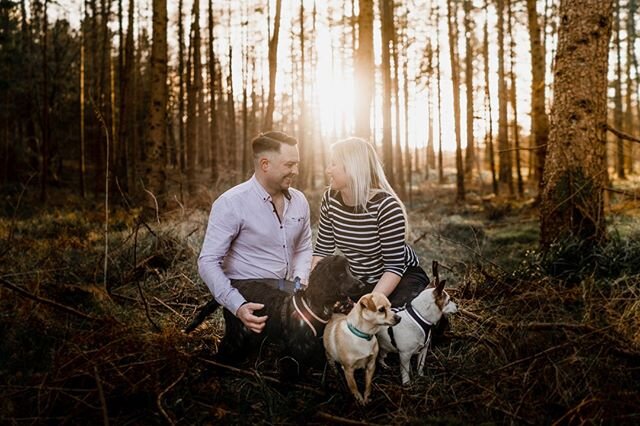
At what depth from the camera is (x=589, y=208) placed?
5621 mm

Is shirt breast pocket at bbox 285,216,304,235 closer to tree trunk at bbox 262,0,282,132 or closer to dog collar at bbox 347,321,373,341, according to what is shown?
dog collar at bbox 347,321,373,341

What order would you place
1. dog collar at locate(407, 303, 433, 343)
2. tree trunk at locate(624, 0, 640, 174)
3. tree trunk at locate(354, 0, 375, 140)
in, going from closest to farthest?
dog collar at locate(407, 303, 433, 343) < tree trunk at locate(354, 0, 375, 140) < tree trunk at locate(624, 0, 640, 174)

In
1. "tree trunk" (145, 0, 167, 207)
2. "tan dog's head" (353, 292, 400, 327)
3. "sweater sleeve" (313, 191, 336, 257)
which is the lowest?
"tan dog's head" (353, 292, 400, 327)

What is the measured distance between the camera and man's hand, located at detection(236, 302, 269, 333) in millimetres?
3316

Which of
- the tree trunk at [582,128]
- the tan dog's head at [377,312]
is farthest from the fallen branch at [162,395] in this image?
the tree trunk at [582,128]

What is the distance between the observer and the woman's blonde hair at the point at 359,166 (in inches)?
150

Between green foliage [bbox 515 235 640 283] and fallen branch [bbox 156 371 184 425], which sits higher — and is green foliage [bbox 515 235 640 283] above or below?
above

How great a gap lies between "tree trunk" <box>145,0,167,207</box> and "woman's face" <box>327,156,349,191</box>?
8.06 meters

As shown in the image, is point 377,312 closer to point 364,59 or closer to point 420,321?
A: point 420,321

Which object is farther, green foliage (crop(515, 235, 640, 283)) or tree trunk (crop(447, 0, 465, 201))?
tree trunk (crop(447, 0, 465, 201))

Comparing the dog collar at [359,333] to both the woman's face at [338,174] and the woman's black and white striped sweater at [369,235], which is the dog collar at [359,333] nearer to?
the woman's black and white striped sweater at [369,235]

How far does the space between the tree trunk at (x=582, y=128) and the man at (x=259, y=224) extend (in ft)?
11.8

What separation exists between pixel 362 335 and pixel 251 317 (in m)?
0.81

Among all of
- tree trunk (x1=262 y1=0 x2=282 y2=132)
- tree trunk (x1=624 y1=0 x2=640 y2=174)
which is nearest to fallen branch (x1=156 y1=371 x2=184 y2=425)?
tree trunk (x1=262 y1=0 x2=282 y2=132)
